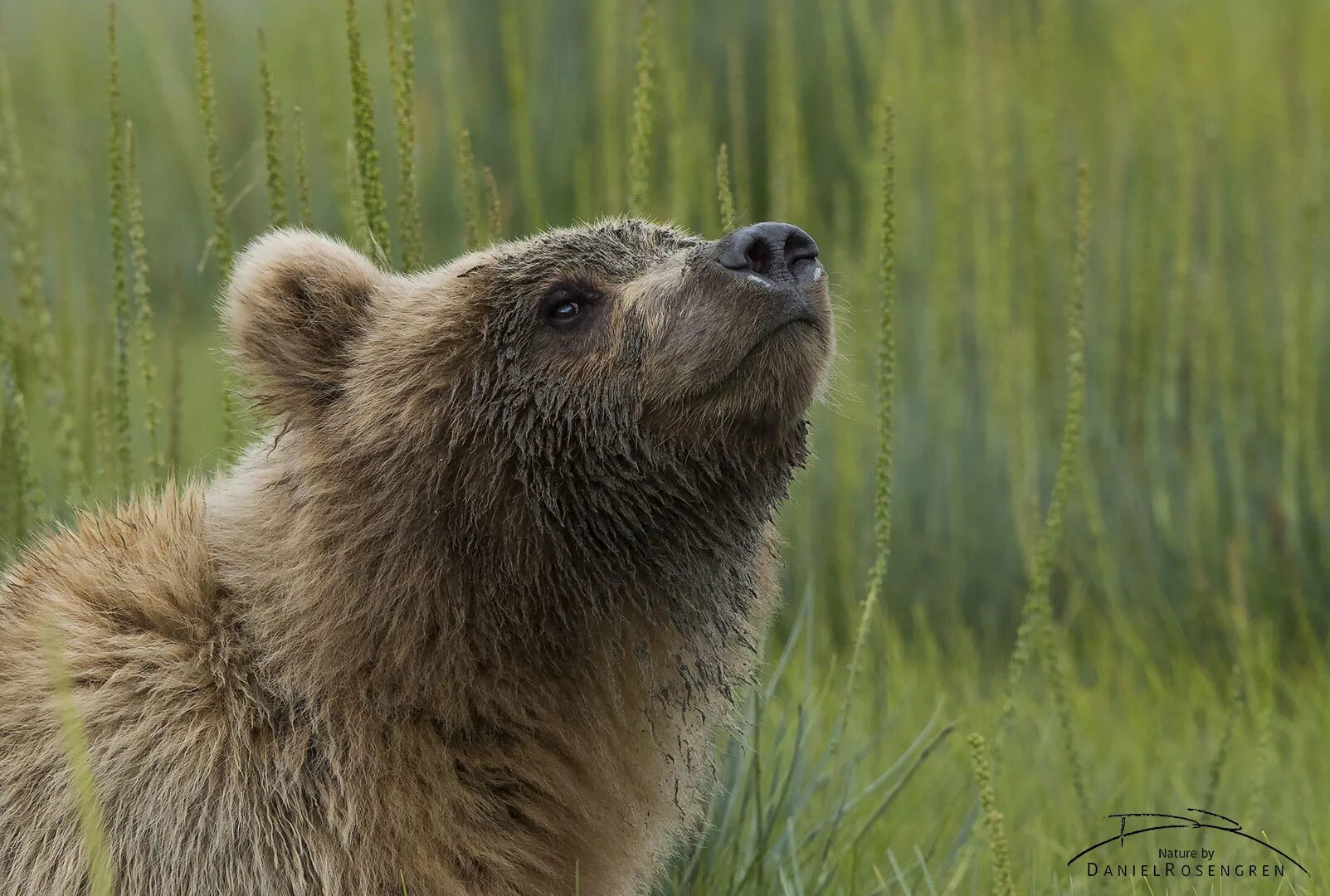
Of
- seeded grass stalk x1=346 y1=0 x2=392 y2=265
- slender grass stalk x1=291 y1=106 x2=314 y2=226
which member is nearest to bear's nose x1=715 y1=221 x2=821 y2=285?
seeded grass stalk x1=346 y1=0 x2=392 y2=265

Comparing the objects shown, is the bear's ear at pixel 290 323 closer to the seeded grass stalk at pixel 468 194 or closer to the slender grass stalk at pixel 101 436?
the seeded grass stalk at pixel 468 194

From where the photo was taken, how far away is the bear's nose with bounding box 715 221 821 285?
311cm

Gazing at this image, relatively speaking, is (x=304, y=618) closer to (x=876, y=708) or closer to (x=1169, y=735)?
(x=876, y=708)

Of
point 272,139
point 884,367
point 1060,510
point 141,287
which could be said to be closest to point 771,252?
point 884,367

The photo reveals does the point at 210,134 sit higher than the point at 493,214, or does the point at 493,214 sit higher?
the point at 210,134

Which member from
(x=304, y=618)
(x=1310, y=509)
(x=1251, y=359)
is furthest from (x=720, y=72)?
(x=304, y=618)

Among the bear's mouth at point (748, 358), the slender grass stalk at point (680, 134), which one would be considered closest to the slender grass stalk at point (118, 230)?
the slender grass stalk at point (680, 134)

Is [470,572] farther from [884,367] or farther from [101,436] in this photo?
[101,436]

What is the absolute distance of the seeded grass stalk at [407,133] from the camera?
13.6ft

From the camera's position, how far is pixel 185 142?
38.6 ft

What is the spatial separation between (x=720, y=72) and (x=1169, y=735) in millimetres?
5686

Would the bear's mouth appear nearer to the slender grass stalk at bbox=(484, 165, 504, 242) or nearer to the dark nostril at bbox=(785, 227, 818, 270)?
the dark nostril at bbox=(785, 227, 818, 270)

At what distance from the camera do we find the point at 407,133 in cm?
419
